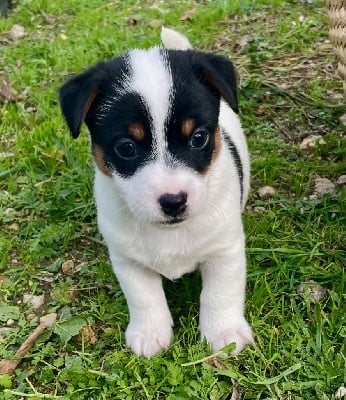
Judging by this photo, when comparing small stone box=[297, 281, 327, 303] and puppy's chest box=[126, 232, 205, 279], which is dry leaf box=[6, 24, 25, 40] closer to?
puppy's chest box=[126, 232, 205, 279]

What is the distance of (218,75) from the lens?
10.2 ft

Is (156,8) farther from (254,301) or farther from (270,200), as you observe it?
(254,301)

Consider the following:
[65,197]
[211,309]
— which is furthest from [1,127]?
[211,309]

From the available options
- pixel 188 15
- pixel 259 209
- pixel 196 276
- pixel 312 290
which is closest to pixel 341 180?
pixel 259 209

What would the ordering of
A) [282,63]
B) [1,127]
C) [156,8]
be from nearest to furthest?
[1,127]
[282,63]
[156,8]

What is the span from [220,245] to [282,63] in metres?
3.16

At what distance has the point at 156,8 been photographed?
7496 millimetres

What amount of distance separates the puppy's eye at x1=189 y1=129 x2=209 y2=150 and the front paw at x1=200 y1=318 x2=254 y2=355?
0.95 m

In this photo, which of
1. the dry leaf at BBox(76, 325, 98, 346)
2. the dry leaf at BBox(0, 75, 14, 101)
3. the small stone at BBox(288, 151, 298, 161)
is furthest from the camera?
the dry leaf at BBox(0, 75, 14, 101)

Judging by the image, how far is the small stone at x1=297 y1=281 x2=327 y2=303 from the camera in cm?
364

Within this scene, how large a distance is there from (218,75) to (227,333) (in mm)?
1272

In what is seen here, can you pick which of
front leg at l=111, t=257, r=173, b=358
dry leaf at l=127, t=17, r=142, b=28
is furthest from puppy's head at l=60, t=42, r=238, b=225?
dry leaf at l=127, t=17, r=142, b=28

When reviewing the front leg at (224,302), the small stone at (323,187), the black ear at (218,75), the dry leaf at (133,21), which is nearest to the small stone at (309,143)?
the small stone at (323,187)

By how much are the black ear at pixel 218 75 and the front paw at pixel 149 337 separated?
1.17 m
